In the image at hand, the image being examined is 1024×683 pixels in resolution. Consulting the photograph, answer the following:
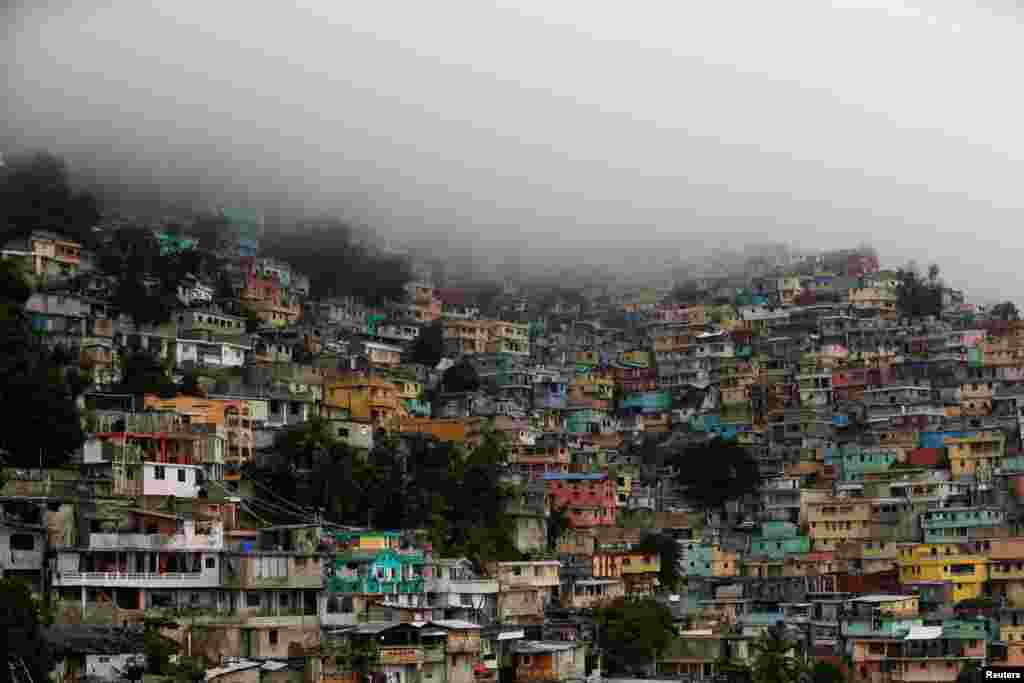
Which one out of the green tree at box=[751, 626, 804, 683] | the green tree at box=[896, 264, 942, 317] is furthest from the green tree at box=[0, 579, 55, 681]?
the green tree at box=[896, 264, 942, 317]

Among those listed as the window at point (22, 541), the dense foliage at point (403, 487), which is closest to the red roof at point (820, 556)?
the dense foliage at point (403, 487)

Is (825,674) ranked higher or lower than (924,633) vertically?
lower

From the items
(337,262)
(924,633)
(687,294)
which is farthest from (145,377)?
(687,294)

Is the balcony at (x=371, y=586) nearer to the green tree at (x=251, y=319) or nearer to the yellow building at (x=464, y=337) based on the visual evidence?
the green tree at (x=251, y=319)

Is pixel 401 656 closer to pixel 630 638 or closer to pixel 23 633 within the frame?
pixel 23 633

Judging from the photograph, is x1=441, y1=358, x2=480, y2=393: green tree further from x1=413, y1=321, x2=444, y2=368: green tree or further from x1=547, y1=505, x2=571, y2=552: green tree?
x1=547, y1=505, x2=571, y2=552: green tree

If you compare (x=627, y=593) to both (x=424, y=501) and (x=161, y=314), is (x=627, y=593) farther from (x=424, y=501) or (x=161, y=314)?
(x=161, y=314)

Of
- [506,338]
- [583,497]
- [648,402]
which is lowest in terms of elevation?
[583,497]
